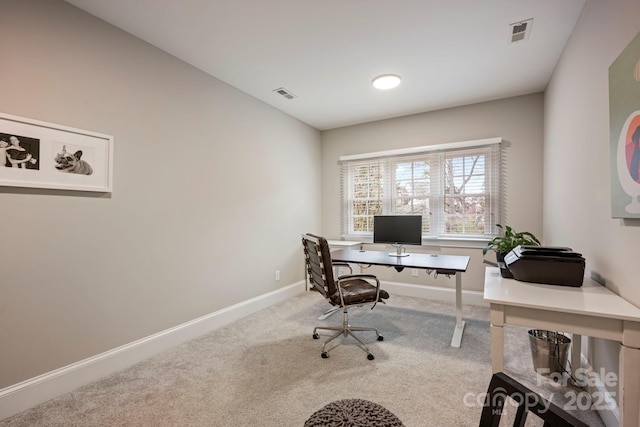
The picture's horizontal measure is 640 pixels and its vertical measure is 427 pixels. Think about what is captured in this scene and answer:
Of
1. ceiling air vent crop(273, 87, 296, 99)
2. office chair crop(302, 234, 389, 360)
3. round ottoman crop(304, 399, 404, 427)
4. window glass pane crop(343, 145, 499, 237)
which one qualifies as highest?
ceiling air vent crop(273, 87, 296, 99)

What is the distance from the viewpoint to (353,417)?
113 centimetres

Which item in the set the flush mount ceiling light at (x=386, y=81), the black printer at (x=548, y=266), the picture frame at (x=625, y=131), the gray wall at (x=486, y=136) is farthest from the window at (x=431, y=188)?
the picture frame at (x=625, y=131)

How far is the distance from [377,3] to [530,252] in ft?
6.56

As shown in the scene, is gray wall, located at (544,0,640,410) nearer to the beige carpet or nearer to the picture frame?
the picture frame

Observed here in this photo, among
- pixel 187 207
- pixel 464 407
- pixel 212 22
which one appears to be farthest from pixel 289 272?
pixel 212 22

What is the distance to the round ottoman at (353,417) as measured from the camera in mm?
1090

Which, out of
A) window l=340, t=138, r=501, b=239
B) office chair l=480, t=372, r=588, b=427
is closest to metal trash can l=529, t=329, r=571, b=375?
office chair l=480, t=372, r=588, b=427

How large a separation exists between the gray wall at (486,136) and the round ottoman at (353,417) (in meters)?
3.15

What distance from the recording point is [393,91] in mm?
3457

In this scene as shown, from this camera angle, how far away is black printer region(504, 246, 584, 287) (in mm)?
1680

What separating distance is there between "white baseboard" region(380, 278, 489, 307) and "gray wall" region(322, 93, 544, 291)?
7 centimetres

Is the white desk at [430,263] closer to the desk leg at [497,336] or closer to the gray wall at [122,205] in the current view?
the desk leg at [497,336]

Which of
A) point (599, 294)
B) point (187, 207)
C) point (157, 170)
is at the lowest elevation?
point (599, 294)

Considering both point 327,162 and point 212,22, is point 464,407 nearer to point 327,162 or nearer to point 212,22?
point 212,22
